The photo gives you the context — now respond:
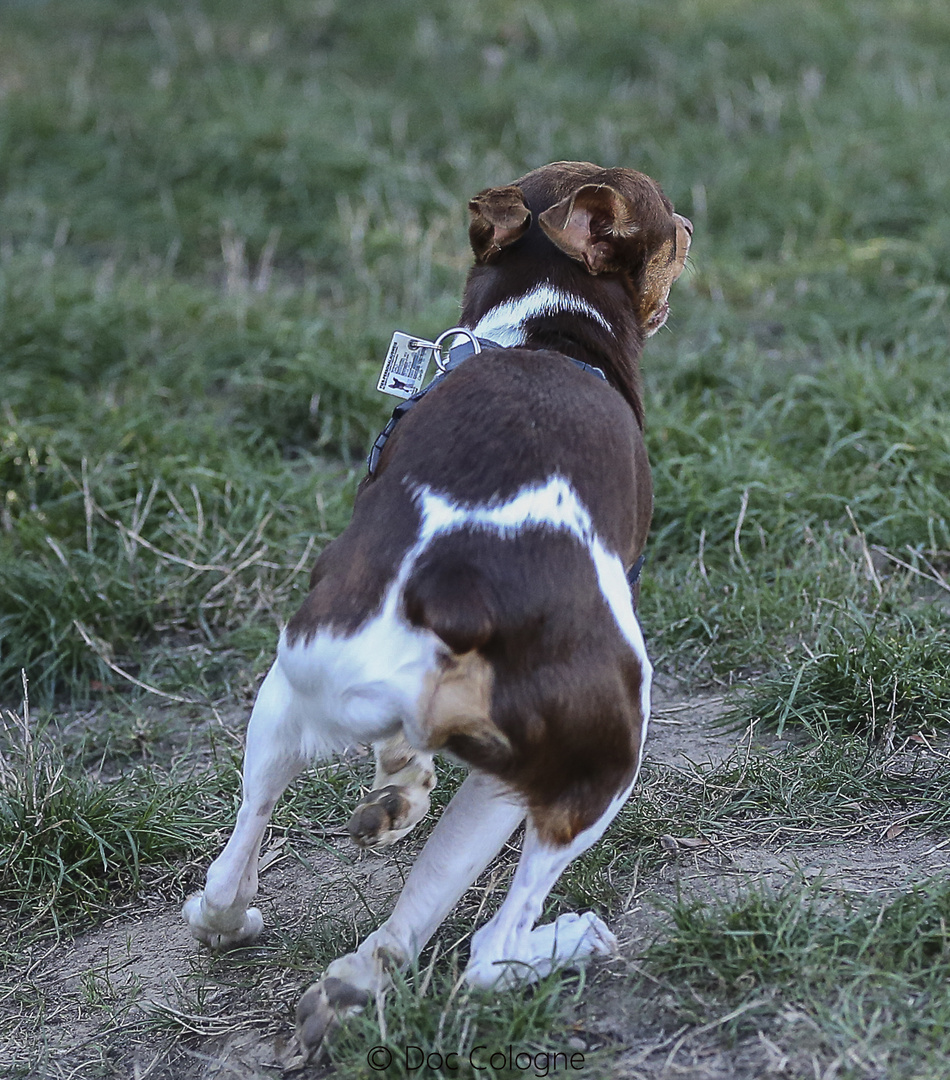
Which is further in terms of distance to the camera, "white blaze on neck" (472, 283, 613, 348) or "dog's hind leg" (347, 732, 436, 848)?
"white blaze on neck" (472, 283, 613, 348)

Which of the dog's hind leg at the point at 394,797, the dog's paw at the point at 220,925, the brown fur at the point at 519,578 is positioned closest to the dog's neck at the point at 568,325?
the brown fur at the point at 519,578

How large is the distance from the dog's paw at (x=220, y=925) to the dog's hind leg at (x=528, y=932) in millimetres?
539

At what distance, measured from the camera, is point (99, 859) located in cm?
303

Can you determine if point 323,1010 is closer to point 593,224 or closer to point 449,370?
point 449,370

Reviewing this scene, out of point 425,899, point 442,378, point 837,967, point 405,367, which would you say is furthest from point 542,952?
point 405,367

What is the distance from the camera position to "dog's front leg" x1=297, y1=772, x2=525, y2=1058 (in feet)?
7.59

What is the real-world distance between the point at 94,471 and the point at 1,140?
3552 mm

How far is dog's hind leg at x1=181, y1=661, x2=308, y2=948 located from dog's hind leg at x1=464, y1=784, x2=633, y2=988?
0.46m

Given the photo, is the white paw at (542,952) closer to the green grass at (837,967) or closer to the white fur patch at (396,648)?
the green grass at (837,967)

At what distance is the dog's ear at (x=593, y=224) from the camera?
2732 mm

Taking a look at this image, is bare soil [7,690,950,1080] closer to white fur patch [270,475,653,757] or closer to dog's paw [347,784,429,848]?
dog's paw [347,784,429,848]

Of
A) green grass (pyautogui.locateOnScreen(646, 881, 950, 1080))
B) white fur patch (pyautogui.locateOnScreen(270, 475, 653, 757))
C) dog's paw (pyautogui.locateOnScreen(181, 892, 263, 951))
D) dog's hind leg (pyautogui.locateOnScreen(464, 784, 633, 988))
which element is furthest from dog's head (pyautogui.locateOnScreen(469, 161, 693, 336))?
dog's paw (pyautogui.locateOnScreen(181, 892, 263, 951))

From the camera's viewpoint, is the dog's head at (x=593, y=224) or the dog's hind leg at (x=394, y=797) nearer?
the dog's hind leg at (x=394, y=797)

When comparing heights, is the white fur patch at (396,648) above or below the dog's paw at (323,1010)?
above
